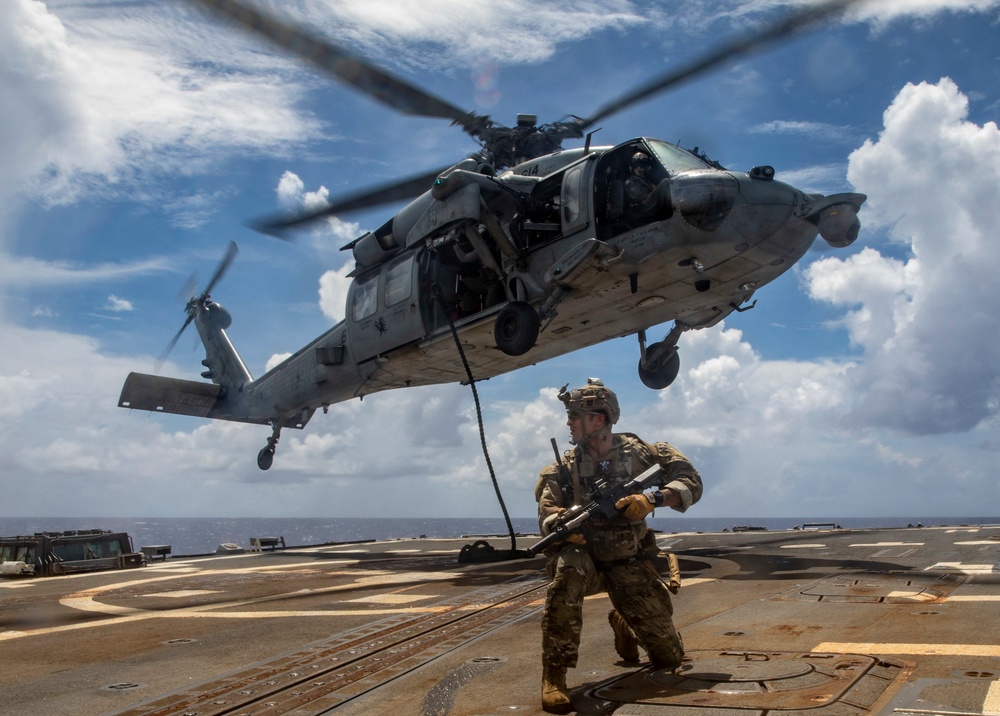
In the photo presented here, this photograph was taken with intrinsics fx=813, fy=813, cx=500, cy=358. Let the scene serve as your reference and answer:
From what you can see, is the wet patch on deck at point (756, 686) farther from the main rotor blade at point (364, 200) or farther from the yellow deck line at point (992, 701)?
the main rotor blade at point (364, 200)

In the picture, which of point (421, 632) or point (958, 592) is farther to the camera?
point (958, 592)

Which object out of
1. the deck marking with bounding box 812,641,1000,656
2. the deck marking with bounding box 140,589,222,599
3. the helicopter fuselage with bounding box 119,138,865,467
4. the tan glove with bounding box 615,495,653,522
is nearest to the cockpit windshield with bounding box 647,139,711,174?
the helicopter fuselage with bounding box 119,138,865,467

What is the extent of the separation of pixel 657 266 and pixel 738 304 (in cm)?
221

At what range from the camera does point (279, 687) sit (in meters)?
5.51

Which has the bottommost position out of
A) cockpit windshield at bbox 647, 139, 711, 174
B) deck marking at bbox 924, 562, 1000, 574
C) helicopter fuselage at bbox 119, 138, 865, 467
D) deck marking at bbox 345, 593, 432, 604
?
deck marking at bbox 924, 562, 1000, 574

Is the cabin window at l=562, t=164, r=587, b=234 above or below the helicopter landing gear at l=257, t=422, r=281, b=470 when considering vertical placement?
above

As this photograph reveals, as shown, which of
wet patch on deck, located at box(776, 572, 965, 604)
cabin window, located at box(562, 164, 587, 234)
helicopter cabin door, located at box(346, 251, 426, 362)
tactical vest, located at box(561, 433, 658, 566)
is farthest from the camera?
helicopter cabin door, located at box(346, 251, 426, 362)

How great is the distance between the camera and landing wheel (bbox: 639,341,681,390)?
15914 mm

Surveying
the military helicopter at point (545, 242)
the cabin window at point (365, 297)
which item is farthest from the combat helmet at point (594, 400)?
the cabin window at point (365, 297)

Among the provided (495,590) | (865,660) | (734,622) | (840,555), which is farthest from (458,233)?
(865,660)

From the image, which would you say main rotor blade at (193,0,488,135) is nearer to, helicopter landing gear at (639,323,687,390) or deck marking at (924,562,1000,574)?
helicopter landing gear at (639,323,687,390)

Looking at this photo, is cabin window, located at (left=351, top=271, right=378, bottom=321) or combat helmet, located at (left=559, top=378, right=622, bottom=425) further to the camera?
cabin window, located at (left=351, top=271, right=378, bottom=321)

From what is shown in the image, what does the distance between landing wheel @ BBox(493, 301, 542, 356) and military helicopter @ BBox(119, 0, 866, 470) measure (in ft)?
0.08

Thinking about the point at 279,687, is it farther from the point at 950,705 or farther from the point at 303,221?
the point at 303,221
